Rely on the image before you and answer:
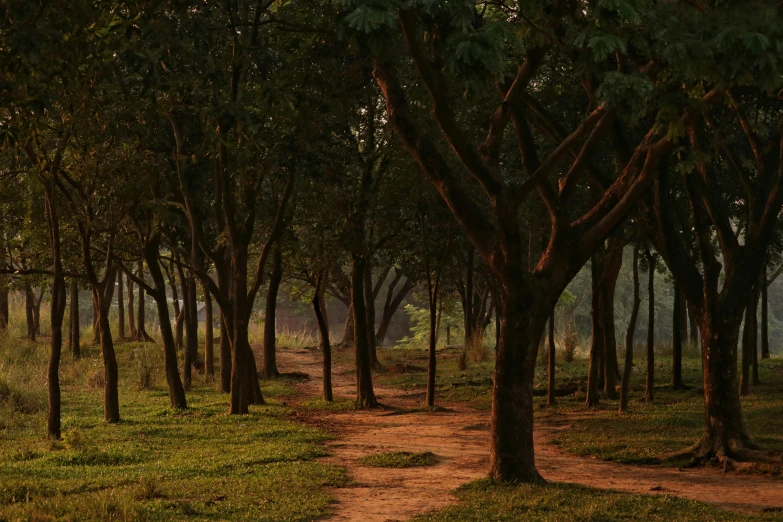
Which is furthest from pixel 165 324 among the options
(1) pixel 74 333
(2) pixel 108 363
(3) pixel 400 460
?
(1) pixel 74 333

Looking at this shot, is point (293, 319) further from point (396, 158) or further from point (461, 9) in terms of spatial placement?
point (461, 9)

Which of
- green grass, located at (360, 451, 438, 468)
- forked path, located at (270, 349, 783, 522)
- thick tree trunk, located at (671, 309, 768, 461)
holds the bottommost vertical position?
forked path, located at (270, 349, 783, 522)

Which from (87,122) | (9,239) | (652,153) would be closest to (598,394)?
(652,153)

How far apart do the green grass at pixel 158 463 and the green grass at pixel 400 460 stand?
884mm

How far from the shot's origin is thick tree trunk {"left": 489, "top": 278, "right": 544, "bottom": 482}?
40.8 feet

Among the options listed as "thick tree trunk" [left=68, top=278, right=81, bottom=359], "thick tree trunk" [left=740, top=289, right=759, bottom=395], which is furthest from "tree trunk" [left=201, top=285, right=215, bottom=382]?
"thick tree trunk" [left=740, top=289, right=759, bottom=395]

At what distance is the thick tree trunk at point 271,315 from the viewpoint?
88.3 ft

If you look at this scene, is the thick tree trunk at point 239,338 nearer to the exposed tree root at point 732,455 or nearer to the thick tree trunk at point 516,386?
the thick tree trunk at point 516,386

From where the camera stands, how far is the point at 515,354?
12422mm

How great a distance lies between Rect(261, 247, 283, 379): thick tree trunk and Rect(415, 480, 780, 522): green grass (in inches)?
587

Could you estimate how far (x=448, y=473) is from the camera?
45.0ft

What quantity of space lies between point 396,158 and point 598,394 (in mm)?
7311

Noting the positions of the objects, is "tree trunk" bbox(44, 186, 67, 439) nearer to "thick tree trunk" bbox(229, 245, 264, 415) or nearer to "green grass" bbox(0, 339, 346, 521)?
"green grass" bbox(0, 339, 346, 521)

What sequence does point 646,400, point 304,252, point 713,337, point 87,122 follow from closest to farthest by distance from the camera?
point 87,122
point 713,337
point 646,400
point 304,252
